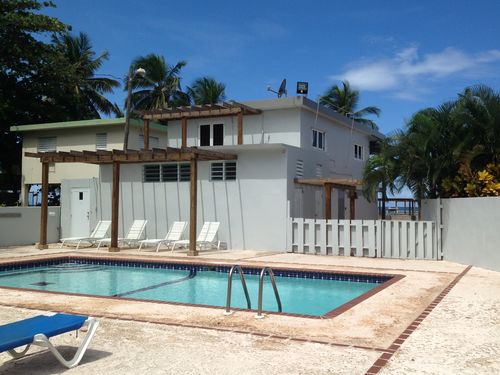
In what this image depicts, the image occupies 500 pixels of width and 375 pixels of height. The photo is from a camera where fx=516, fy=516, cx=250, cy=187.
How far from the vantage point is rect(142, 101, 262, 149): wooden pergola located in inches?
789

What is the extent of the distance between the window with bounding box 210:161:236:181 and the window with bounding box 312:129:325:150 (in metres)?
4.49

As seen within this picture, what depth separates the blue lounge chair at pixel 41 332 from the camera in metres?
4.52

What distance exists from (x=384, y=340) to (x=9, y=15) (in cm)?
2560

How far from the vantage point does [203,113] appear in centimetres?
2095

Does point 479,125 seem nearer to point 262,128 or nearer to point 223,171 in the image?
point 223,171

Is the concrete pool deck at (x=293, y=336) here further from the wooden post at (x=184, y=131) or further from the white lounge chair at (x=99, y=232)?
the wooden post at (x=184, y=131)

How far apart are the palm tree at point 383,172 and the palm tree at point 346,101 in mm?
28518

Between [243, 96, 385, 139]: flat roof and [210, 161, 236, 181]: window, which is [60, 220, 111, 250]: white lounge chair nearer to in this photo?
[210, 161, 236, 181]: window

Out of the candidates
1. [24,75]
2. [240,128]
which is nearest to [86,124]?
[24,75]

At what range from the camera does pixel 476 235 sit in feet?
42.9

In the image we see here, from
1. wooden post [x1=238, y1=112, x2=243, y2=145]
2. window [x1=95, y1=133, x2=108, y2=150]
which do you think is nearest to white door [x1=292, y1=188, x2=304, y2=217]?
wooden post [x1=238, y1=112, x2=243, y2=145]

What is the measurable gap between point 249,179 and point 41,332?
1358cm

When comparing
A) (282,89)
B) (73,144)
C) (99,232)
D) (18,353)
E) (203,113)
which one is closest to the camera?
(18,353)

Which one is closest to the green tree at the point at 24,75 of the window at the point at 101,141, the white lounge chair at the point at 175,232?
the window at the point at 101,141
